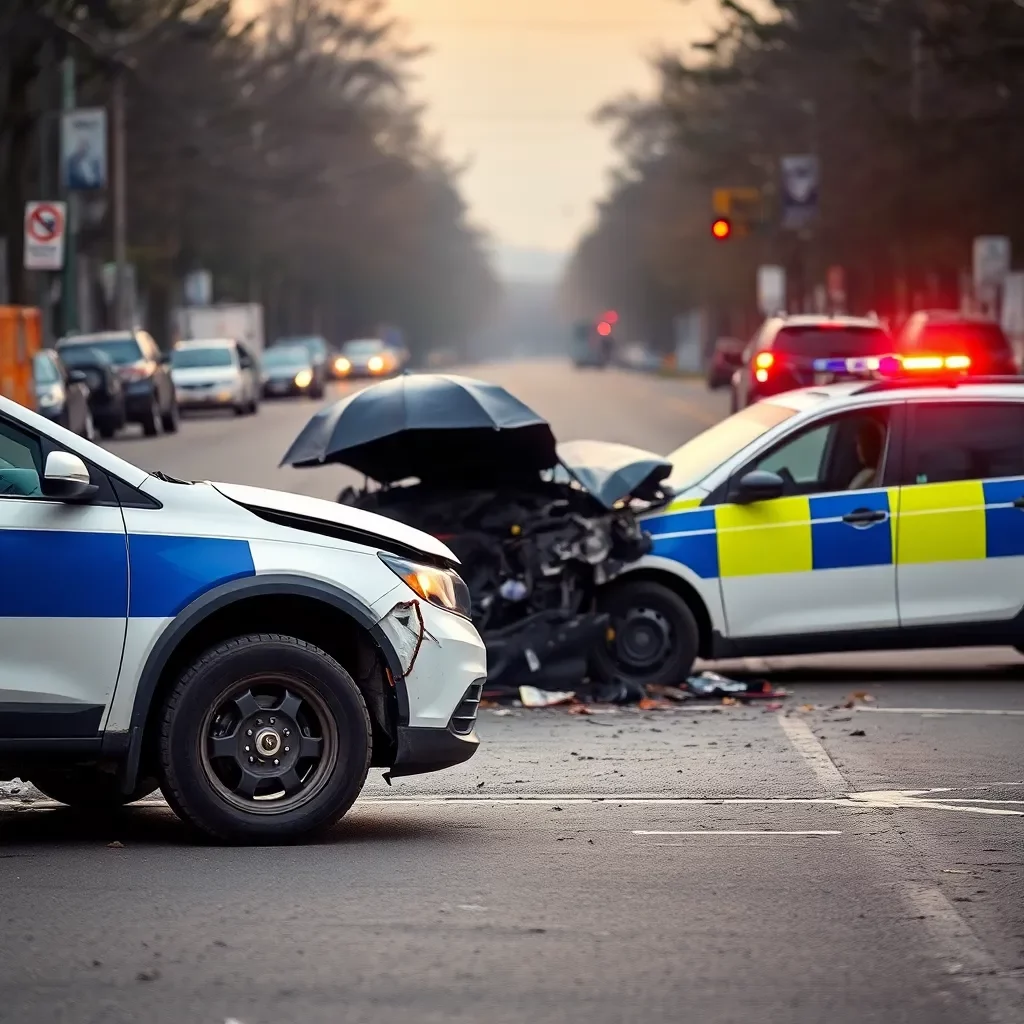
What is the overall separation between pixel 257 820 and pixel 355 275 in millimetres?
128119

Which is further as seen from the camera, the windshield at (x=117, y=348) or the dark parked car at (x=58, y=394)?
the windshield at (x=117, y=348)

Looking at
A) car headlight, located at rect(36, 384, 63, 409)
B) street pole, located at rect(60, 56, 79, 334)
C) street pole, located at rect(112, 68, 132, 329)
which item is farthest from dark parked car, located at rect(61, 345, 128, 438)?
street pole, located at rect(112, 68, 132, 329)

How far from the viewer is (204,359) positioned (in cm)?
5019

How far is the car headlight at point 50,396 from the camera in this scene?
32.4 metres

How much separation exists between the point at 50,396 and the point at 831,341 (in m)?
10.6

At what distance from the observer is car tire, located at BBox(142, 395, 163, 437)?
39969 mm

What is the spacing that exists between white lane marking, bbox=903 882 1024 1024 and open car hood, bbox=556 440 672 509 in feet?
17.2

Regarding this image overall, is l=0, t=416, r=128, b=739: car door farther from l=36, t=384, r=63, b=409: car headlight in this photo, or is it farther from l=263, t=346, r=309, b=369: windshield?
l=263, t=346, r=309, b=369: windshield

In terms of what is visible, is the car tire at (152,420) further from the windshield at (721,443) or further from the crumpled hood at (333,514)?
the crumpled hood at (333,514)

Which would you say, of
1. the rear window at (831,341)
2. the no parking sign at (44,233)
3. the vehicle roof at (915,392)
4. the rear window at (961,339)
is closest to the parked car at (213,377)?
the no parking sign at (44,233)

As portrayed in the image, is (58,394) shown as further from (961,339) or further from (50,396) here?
(961,339)

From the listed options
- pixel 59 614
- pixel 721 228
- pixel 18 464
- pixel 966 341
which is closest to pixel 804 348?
pixel 966 341

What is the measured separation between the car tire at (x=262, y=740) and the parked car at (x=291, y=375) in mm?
52495

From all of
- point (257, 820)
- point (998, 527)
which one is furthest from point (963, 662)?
point (257, 820)
